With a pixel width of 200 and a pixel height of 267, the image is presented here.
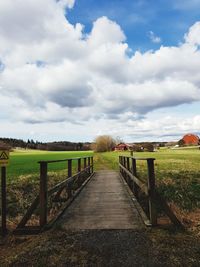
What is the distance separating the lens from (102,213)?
7.21 meters

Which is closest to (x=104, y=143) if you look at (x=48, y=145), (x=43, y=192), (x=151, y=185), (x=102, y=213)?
(x=48, y=145)

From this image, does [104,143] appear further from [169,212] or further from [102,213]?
[169,212]

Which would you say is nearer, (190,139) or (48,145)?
(190,139)

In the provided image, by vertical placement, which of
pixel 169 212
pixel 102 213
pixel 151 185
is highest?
pixel 151 185

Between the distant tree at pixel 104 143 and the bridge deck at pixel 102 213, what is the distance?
392ft

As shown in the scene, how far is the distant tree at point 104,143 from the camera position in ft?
426

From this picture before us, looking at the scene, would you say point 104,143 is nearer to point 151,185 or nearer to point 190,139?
point 190,139

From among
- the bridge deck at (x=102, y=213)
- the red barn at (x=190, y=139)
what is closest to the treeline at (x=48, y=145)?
the red barn at (x=190, y=139)

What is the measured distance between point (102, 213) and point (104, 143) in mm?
124078

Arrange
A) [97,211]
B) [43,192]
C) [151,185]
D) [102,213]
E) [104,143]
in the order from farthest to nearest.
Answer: [104,143], [97,211], [102,213], [43,192], [151,185]

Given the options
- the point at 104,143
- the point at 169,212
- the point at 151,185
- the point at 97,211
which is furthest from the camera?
the point at 104,143

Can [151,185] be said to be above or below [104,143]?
below

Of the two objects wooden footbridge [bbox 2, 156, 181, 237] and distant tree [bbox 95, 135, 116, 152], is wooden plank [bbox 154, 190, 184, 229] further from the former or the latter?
distant tree [bbox 95, 135, 116, 152]

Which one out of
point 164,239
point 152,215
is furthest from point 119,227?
point 164,239
